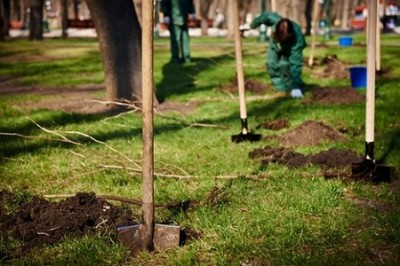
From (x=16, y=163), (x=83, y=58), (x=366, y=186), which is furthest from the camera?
(x=83, y=58)

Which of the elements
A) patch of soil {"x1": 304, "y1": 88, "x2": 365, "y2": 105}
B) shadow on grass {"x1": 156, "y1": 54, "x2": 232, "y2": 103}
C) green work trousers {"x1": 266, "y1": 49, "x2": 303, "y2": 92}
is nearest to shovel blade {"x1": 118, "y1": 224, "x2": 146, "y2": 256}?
patch of soil {"x1": 304, "y1": 88, "x2": 365, "y2": 105}

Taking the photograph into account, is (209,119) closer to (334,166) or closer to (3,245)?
(334,166)

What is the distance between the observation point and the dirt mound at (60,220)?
3214mm

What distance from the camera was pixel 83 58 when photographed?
17547 millimetres

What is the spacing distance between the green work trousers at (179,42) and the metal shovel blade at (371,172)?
33.2 feet

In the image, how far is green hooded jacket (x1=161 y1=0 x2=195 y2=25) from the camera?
547 inches

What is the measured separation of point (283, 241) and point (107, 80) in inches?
212

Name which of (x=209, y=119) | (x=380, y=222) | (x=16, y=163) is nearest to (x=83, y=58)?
(x=209, y=119)

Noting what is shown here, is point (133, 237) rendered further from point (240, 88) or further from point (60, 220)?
point (240, 88)

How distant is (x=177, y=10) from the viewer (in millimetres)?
13867

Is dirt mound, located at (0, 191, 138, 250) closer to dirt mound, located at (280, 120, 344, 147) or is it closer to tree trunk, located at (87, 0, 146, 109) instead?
dirt mound, located at (280, 120, 344, 147)

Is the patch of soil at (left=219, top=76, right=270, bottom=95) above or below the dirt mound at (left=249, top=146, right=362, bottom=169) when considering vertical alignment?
above

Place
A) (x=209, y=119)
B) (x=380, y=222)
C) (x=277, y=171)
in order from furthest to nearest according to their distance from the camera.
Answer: (x=209, y=119) → (x=277, y=171) → (x=380, y=222)

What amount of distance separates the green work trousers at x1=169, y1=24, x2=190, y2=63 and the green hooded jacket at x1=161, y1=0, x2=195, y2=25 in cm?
17
